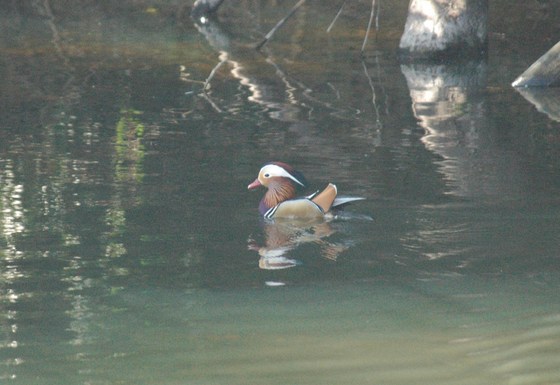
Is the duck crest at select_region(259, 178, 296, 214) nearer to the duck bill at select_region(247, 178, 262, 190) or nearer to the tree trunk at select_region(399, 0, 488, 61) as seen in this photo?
the duck bill at select_region(247, 178, 262, 190)

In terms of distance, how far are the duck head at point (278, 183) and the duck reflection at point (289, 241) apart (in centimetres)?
18

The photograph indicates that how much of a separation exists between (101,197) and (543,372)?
5.04m

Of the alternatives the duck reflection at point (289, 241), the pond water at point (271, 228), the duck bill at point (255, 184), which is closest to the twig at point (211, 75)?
the pond water at point (271, 228)

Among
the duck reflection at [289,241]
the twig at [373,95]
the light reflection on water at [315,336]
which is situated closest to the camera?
the light reflection on water at [315,336]

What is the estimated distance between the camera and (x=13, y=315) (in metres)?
6.71

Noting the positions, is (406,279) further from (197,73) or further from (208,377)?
(197,73)

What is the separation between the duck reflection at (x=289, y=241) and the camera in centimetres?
804

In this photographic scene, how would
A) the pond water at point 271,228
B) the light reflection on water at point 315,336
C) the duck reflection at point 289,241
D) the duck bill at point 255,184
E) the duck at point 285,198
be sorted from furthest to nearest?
the duck bill at point 255,184 → the duck at point 285,198 → the duck reflection at point 289,241 → the pond water at point 271,228 → the light reflection on water at point 315,336

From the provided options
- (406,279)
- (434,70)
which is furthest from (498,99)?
(406,279)

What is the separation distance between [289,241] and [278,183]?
71 cm

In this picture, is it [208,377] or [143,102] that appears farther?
[143,102]

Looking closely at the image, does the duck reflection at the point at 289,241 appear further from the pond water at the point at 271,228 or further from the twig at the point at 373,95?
the twig at the point at 373,95

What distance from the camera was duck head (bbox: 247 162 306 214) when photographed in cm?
914

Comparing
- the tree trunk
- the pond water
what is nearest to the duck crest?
the pond water
